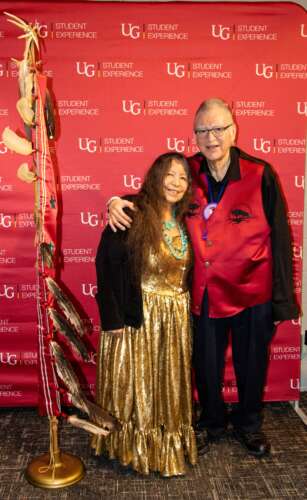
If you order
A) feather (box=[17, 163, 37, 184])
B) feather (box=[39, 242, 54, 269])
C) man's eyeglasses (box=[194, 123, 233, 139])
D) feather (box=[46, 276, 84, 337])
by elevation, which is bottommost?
feather (box=[46, 276, 84, 337])

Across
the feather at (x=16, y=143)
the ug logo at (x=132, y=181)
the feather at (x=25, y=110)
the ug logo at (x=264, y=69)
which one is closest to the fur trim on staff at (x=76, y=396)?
the feather at (x=16, y=143)

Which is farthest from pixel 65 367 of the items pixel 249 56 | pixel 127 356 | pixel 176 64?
pixel 249 56

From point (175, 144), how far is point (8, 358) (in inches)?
63.7

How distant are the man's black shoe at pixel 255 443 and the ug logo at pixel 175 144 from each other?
5.22 ft

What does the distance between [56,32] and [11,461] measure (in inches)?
89.2

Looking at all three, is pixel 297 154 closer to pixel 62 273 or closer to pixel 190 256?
pixel 190 256

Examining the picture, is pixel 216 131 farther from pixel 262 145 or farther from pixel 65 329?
pixel 65 329

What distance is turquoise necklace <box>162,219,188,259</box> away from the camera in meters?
2.19

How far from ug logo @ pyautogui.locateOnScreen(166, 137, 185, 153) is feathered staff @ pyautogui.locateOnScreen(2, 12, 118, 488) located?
0.94m

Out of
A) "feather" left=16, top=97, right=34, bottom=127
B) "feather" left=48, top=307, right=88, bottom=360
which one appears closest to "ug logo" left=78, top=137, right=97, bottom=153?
"feather" left=16, top=97, right=34, bottom=127

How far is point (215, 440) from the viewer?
265 cm

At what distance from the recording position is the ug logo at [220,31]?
2.84 metres

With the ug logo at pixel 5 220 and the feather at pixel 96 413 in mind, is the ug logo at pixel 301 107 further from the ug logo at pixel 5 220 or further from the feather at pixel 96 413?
the feather at pixel 96 413

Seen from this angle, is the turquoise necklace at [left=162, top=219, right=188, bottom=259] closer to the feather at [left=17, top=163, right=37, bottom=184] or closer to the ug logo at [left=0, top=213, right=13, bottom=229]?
the feather at [left=17, top=163, right=37, bottom=184]
